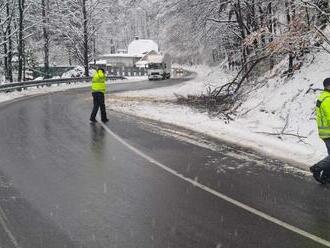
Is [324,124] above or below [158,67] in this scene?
below

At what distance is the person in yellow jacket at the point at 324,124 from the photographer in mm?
8250

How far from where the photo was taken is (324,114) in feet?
27.1

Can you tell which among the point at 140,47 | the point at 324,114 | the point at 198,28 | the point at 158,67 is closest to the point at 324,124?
the point at 324,114

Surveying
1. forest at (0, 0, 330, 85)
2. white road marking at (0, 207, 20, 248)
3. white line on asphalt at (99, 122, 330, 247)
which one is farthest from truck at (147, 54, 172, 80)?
white road marking at (0, 207, 20, 248)

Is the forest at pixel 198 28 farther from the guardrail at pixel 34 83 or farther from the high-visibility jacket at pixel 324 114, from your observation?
the high-visibility jacket at pixel 324 114

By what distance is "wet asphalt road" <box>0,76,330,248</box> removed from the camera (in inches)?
238

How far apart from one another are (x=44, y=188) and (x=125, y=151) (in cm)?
356

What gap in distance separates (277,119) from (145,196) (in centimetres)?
786

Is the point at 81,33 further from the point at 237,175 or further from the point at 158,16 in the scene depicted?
the point at 237,175

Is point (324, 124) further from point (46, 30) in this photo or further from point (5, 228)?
point (46, 30)

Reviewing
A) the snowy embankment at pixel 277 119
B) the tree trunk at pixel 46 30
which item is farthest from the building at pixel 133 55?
the snowy embankment at pixel 277 119

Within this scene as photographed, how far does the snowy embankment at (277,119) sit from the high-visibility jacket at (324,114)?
4.97 feet

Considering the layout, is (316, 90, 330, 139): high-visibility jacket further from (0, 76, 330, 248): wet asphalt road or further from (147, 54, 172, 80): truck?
(147, 54, 172, 80): truck

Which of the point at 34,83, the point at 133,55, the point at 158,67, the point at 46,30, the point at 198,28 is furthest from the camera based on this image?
the point at 133,55
